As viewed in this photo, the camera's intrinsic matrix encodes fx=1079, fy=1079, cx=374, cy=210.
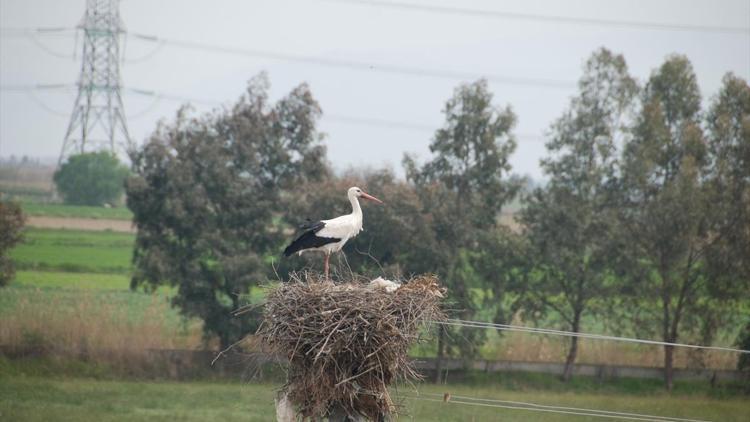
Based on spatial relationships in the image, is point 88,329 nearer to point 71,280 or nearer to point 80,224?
point 71,280

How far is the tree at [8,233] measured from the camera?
27.3 m

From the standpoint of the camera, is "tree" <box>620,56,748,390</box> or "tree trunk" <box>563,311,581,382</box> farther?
"tree trunk" <box>563,311,581,382</box>

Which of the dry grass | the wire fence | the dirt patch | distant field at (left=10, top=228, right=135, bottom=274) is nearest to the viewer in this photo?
the wire fence

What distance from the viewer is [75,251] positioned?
1670 inches

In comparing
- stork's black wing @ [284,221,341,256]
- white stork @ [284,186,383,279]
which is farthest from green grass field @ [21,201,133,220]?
white stork @ [284,186,383,279]

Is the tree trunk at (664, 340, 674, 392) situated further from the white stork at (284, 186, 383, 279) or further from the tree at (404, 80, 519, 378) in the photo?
the white stork at (284, 186, 383, 279)

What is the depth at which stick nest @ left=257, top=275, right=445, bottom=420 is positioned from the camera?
8883mm

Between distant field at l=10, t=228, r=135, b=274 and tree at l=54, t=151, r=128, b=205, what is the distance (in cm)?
746

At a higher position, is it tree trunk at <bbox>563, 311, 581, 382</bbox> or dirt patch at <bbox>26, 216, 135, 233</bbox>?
dirt patch at <bbox>26, 216, 135, 233</bbox>

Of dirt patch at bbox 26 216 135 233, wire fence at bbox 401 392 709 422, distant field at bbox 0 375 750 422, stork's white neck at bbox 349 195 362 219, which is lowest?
distant field at bbox 0 375 750 422

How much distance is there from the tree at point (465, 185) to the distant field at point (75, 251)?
1602cm

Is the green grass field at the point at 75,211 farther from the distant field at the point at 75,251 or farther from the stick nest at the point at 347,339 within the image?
the stick nest at the point at 347,339

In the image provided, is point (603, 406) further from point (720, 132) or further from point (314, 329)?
point (314, 329)

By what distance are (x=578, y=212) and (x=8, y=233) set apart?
1447 cm
